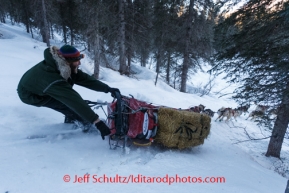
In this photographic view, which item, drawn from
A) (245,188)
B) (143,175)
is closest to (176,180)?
(143,175)

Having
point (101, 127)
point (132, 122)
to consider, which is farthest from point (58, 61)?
point (132, 122)

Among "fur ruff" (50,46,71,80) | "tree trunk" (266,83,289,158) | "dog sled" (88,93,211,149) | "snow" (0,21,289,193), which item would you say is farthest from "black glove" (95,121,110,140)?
"tree trunk" (266,83,289,158)

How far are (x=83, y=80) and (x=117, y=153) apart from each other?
146 cm

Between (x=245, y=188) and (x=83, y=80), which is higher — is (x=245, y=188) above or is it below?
below

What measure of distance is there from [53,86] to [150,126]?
1.58 meters

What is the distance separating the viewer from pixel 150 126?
3.05 meters

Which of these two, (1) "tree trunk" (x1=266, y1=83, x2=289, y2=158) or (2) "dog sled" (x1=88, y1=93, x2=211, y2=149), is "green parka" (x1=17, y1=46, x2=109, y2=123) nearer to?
(2) "dog sled" (x1=88, y1=93, x2=211, y2=149)

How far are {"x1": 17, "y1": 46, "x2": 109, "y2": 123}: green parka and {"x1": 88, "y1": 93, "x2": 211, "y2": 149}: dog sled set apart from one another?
570mm

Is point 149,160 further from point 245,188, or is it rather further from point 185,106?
point 185,106

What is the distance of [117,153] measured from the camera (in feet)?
9.27

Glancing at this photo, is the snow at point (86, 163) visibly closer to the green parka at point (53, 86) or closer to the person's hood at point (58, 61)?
the green parka at point (53, 86)

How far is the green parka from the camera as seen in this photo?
93.5 inches

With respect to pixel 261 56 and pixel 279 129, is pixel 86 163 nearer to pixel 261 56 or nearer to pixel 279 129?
pixel 261 56

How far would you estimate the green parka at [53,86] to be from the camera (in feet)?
7.79
